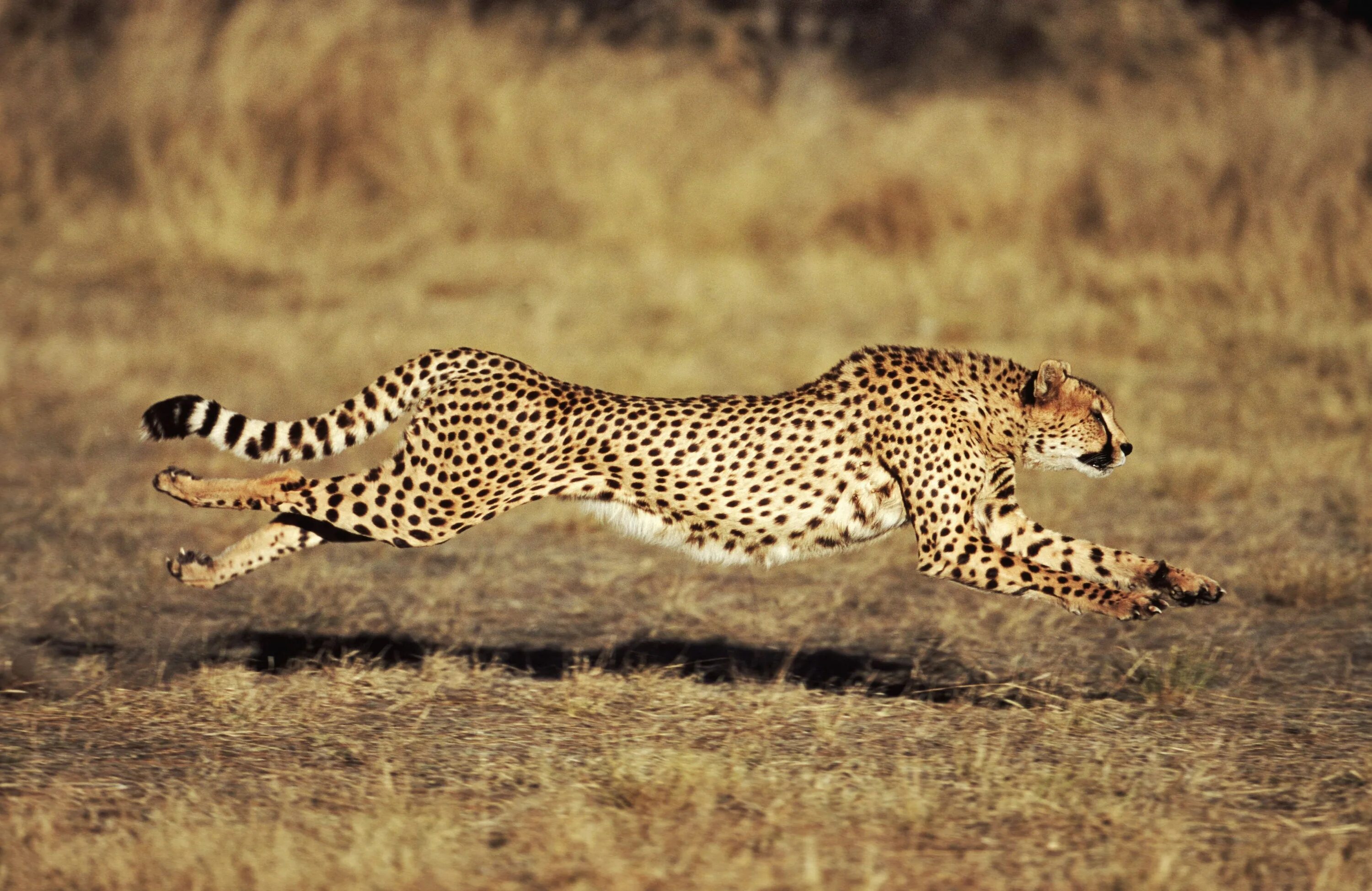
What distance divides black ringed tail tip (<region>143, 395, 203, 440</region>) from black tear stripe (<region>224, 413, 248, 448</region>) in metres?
0.09

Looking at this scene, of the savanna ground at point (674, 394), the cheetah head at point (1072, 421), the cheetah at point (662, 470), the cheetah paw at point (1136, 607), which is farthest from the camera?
the cheetah head at point (1072, 421)

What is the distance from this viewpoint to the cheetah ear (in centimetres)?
493

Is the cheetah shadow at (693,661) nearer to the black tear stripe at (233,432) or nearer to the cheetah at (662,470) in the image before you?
the cheetah at (662,470)

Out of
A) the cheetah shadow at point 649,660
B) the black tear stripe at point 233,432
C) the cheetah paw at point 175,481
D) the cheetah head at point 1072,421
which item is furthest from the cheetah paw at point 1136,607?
the cheetah paw at point 175,481

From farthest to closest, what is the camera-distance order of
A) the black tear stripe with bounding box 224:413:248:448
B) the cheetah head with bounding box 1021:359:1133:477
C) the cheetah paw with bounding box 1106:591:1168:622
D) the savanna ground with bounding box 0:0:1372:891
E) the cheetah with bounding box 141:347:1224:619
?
the cheetah head with bounding box 1021:359:1133:477
the black tear stripe with bounding box 224:413:248:448
the cheetah with bounding box 141:347:1224:619
the cheetah paw with bounding box 1106:591:1168:622
the savanna ground with bounding box 0:0:1372:891

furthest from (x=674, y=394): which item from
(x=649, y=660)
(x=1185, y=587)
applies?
(x=1185, y=587)

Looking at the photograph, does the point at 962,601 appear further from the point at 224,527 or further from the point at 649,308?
the point at 649,308

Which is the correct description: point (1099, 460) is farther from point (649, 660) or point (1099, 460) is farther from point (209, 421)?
point (209, 421)

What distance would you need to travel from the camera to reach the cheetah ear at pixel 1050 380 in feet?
16.2

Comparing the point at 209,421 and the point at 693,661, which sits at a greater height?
the point at 209,421

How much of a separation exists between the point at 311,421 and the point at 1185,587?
2.19 m

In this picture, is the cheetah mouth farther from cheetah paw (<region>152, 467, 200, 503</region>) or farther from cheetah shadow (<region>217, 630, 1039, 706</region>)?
cheetah paw (<region>152, 467, 200, 503</region>)

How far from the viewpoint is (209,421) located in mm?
4824

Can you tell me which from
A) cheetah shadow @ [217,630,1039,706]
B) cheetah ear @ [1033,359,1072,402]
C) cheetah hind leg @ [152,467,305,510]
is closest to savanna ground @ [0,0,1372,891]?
cheetah shadow @ [217,630,1039,706]
